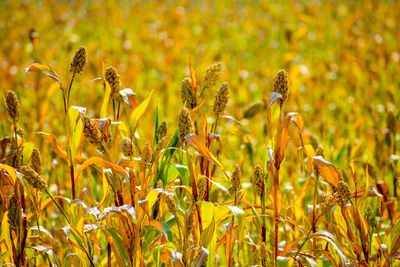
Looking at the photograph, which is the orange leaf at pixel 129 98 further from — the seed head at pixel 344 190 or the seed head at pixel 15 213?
the seed head at pixel 344 190

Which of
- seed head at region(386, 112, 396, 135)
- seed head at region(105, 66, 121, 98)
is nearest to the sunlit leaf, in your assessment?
seed head at region(105, 66, 121, 98)

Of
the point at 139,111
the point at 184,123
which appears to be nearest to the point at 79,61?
the point at 139,111

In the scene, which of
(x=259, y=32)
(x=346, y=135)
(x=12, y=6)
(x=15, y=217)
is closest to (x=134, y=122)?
(x=15, y=217)

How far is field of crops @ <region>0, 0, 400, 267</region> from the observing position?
4.37 ft

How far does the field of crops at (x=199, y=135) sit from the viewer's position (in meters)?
1.33

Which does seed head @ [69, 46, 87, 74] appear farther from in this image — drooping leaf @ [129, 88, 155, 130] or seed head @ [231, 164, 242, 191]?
seed head @ [231, 164, 242, 191]

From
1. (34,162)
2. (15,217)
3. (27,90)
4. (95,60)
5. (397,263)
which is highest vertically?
(95,60)

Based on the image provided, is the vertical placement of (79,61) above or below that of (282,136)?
above

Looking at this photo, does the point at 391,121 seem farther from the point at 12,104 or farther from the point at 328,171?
the point at 12,104

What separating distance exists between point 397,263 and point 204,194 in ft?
2.73

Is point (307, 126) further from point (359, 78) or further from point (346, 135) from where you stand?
point (359, 78)

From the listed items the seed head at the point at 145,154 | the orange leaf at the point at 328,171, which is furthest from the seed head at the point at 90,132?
the orange leaf at the point at 328,171

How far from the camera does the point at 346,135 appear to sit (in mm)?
2949

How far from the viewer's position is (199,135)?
1.50 m
